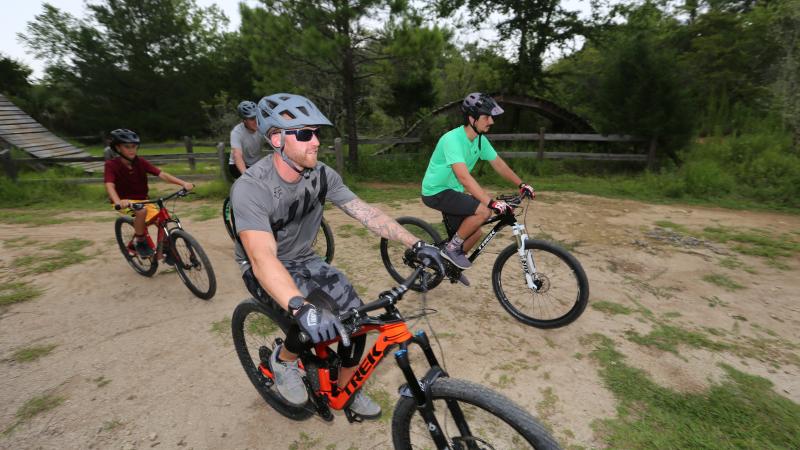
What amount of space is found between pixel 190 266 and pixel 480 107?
424 cm

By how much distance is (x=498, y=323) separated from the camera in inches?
165

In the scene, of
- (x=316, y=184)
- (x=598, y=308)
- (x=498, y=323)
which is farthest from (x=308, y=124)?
(x=598, y=308)

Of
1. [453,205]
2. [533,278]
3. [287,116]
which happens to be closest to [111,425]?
[287,116]

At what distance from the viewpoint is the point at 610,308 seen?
14.4 feet

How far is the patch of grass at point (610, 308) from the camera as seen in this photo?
14.1 ft

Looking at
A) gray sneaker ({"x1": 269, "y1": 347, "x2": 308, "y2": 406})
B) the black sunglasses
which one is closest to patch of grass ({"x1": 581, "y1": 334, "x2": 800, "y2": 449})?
gray sneaker ({"x1": 269, "y1": 347, "x2": 308, "y2": 406})

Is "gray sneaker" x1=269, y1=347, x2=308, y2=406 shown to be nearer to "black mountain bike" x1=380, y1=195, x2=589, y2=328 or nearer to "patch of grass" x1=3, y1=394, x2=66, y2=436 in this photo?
"black mountain bike" x1=380, y1=195, x2=589, y2=328

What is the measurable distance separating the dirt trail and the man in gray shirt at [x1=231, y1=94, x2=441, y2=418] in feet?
2.50

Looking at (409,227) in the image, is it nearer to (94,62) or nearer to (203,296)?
(203,296)

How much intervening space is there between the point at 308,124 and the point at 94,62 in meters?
37.7

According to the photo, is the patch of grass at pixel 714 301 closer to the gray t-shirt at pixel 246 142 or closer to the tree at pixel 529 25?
the gray t-shirt at pixel 246 142

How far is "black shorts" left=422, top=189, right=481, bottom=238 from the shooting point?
431cm

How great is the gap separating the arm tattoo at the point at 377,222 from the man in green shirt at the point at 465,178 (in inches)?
50.9

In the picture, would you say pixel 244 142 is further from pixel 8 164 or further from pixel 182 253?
pixel 8 164
